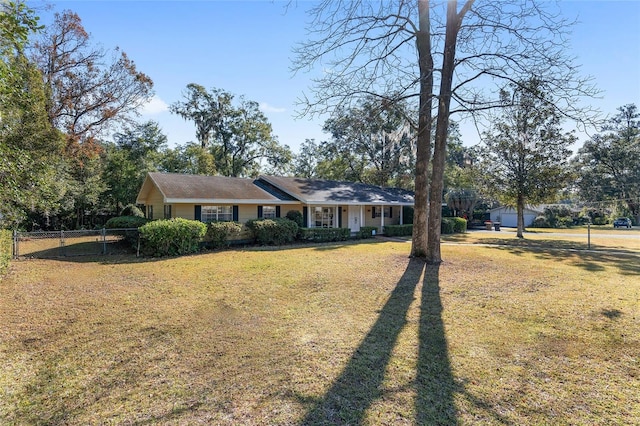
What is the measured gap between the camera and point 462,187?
3609cm

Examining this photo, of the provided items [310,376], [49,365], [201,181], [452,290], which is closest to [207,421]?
[310,376]

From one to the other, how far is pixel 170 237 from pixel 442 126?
36.4 feet

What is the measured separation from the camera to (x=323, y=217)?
21.2 metres

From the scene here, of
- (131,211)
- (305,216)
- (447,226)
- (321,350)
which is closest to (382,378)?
(321,350)

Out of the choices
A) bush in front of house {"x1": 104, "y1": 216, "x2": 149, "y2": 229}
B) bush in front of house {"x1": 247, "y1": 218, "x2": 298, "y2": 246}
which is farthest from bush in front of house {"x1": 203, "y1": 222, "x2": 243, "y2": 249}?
bush in front of house {"x1": 104, "y1": 216, "x2": 149, "y2": 229}

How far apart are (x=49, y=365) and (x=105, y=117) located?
22.6m

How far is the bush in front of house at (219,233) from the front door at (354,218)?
8881 millimetres

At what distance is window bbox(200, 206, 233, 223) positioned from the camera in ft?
54.1

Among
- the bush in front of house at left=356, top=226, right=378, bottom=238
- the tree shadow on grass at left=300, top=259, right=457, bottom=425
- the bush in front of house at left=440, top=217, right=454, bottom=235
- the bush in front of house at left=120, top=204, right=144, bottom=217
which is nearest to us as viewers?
the tree shadow on grass at left=300, top=259, right=457, bottom=425

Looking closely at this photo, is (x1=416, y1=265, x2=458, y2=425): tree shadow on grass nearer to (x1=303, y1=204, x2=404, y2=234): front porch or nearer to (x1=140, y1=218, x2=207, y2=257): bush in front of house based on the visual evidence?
(x1=140, y1=218, x2=207, y2=257): bush in front of house

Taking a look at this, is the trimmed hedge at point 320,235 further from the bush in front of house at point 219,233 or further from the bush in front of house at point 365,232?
the bush in front of house at point 219,233

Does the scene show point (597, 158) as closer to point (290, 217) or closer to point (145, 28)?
point (290, 217)

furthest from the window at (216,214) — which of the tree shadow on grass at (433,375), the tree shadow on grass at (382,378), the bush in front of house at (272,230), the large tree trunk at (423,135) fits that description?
the tree shadow on grass at (433,375)

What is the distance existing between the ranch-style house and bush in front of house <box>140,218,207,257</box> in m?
2.43
